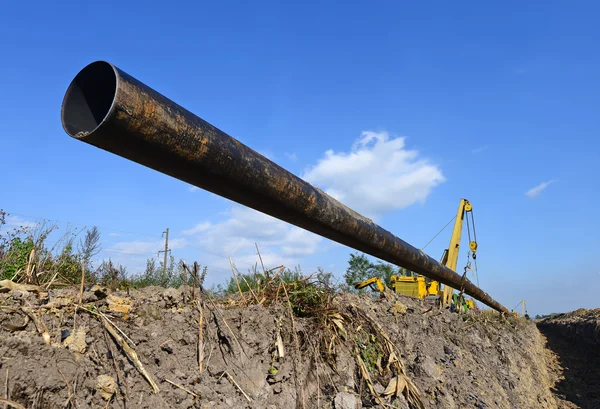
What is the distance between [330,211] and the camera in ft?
6.76

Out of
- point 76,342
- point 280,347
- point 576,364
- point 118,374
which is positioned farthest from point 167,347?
point 576,364

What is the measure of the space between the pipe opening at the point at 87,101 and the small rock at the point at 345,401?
7.64 ft

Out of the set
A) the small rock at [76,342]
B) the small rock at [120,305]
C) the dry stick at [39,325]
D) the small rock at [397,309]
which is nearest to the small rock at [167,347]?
the small rock at [120,305]

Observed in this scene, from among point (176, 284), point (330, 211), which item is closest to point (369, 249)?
point (330, 211)

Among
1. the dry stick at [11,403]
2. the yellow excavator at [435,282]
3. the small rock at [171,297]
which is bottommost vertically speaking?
the dry stick at [11,403]

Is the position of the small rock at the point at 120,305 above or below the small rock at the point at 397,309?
below

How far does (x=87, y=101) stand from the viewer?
Result: 124 cm

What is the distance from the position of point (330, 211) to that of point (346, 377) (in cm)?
157

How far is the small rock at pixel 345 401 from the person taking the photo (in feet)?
8.97

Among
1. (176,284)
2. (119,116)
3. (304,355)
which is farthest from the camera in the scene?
(176,284)

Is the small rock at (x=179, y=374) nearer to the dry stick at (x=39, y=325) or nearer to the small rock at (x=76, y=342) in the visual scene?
the small rock at (x=76, y=342)

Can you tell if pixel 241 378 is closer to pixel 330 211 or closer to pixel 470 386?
pixel 330 211

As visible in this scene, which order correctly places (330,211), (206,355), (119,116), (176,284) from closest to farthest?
(119,116) < (330,211) < (206,355) < (176,284)

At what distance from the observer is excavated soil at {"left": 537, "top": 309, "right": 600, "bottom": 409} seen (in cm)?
1012
